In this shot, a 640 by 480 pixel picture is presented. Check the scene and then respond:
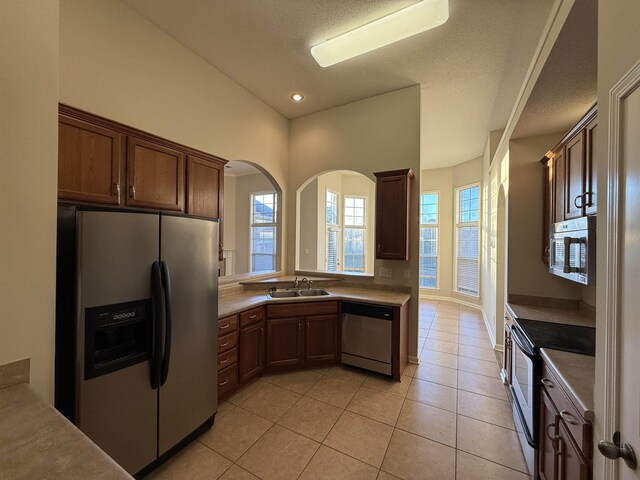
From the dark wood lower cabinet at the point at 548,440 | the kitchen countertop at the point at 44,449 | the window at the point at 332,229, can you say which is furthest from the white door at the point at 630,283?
the window at the point at 332,229

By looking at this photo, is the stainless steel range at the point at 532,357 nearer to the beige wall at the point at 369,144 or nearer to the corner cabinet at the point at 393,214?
the beige wall at the point at 369,144

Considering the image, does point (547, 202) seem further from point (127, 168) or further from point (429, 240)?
point (429, 240)

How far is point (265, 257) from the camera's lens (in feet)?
22.9

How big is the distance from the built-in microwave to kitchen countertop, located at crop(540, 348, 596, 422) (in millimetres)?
530

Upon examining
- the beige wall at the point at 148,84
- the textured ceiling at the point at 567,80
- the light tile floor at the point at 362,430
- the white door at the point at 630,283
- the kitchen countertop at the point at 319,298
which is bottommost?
the light tile floor at the point at 362,430

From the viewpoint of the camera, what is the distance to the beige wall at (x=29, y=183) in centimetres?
107

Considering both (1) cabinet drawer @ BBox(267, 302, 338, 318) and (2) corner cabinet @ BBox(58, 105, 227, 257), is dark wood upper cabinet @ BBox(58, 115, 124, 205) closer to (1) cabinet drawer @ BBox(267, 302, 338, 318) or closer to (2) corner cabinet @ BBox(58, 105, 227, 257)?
(2) corner cabinet @ BBox(58, 105, 227, 257)

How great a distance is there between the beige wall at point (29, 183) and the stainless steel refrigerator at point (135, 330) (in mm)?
162

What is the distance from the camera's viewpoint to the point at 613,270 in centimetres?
86

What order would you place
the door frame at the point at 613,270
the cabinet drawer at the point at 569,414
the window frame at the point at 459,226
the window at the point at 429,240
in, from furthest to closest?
the window at the point at 429,240 < the window frame at the point at 459,226 < the cabinet drawer at the point at 569,414 < the door frame at the point at 613,270

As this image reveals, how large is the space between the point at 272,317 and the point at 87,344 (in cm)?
170

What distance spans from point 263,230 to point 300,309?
442 centimetres

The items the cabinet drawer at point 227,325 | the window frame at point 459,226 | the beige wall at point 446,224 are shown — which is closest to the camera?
the cabinet drawer at point 227,325

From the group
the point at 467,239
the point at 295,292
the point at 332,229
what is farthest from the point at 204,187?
the point at 467,239
